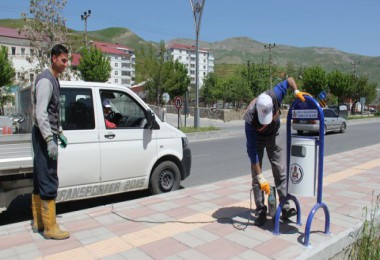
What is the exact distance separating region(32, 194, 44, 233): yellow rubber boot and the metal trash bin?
311 cm

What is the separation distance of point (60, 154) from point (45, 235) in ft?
4.11

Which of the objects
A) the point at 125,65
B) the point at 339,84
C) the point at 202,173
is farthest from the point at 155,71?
the point at 125,65

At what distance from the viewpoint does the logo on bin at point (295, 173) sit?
157 inches

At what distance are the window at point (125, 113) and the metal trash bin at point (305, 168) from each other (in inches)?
115

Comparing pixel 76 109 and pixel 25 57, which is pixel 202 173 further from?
pixel 25 57

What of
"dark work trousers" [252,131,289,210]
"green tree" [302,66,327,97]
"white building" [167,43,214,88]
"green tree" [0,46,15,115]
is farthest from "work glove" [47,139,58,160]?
"white building" [167,43,214,88]

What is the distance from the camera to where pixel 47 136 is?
3801mm

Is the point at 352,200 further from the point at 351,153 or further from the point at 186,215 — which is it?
the point at 351,153

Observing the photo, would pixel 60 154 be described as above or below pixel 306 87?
below

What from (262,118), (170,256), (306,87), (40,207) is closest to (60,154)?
(40,207)

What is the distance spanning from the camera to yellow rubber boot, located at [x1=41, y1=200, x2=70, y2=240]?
4121 millimetres

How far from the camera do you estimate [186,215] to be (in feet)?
16.4

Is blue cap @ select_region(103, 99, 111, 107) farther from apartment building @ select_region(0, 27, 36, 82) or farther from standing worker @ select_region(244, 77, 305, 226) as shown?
apartment building @ select_region(0, 27, 36, 82)

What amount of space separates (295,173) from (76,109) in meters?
3.30
